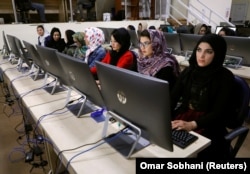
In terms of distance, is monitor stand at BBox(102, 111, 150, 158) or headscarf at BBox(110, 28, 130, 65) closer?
monitor stand at BBox(102, 111, 150, 158)

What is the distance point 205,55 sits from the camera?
4.29 feet

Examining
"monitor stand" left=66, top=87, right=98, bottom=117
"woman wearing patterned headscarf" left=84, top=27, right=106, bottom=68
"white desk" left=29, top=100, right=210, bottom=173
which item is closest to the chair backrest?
"white desk" left=29, top=100, right=210, bottom=173

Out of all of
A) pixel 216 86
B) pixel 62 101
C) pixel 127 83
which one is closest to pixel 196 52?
pixel 216 86

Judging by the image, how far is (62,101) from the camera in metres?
1.59

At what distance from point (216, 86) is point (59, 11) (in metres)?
6.24

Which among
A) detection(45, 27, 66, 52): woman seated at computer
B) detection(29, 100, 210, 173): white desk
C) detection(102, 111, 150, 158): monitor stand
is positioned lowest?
detection(29, 100, 210, 173): white desk

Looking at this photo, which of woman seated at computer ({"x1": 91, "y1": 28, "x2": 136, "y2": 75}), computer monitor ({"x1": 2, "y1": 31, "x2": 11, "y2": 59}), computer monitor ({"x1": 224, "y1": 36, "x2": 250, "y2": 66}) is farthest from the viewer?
computer monitor ({"x1": 2, "y1": 31, "x2": 11, "y2": 59})

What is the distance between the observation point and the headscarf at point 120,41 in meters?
2.04

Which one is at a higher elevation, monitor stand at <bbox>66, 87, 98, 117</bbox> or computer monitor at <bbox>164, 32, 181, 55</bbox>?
computer monitor at <bbox>164, 32, 181, 55</bbox>

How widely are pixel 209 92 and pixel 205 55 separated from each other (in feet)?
0.74

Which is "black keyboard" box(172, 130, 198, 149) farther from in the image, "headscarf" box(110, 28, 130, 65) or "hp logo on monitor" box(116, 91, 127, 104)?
"headscarf" box(110, 28, 130, 65)

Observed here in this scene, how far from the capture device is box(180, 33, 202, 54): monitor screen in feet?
8.62

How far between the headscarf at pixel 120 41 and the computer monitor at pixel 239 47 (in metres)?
1.04

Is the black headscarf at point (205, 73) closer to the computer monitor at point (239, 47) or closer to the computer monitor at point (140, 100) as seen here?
the computer monitor at point (140, 100)
